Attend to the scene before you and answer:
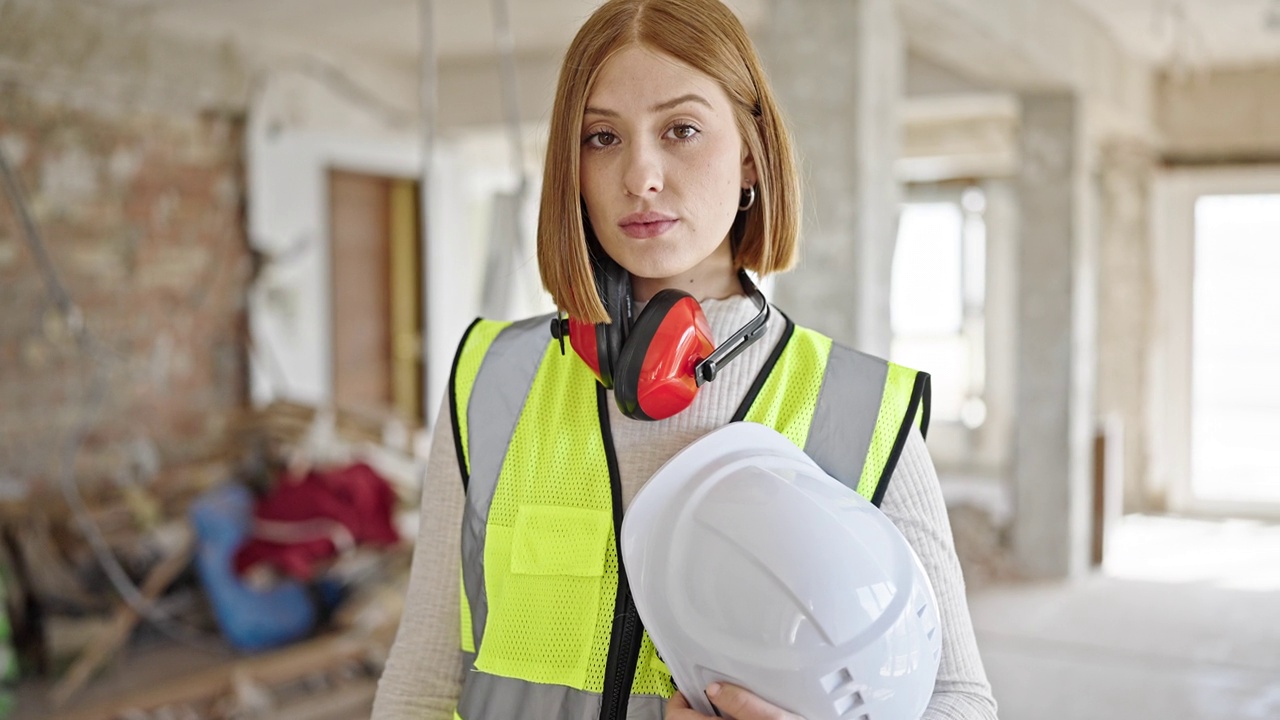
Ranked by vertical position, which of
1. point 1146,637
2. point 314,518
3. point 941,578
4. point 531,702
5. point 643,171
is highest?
point 643,171

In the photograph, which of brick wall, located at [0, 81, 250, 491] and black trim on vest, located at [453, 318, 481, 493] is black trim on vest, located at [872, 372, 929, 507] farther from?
brick wall, located at [0, 81, 250, 491]

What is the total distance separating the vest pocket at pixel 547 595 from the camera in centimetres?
98

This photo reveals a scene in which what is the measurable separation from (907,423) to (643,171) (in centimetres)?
32

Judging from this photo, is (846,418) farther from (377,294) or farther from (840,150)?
(377,294)

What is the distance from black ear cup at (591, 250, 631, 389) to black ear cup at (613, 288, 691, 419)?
0.01 metres

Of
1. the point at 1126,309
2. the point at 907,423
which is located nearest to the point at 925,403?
the point at 907,423

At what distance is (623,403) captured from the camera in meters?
0.95

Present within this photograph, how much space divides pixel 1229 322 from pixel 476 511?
777cm

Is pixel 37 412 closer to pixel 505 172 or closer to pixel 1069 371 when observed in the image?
pixel 505 172

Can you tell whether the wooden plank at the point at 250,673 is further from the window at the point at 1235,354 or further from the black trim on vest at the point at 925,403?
the window at the point at 1235,354

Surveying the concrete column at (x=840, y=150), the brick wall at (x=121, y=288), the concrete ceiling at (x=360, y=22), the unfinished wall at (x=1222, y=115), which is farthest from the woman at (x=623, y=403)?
the unfinished wall at (x=1222, y=115)

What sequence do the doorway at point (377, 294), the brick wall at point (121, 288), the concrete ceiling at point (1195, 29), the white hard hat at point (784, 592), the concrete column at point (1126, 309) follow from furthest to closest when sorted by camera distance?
the concrete column at point (1126, 309) → the doorway at point (377, 294) → the concrete ceiling at point (1195, 29) → the brick wall at point (121, 288) → the white hard hat at point (784, 592)

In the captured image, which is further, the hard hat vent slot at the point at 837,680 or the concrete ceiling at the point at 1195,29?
the concrete ceiling at the point at 1195,29

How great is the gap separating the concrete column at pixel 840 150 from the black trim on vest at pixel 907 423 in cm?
181
